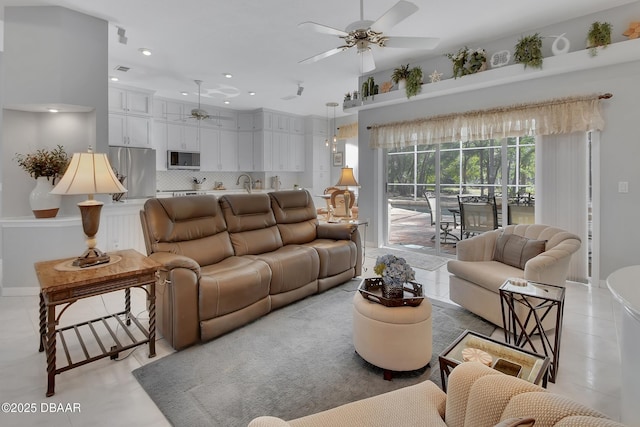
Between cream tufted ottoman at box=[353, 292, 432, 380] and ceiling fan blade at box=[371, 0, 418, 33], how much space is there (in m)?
2.11

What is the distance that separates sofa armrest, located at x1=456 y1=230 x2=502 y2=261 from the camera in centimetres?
342

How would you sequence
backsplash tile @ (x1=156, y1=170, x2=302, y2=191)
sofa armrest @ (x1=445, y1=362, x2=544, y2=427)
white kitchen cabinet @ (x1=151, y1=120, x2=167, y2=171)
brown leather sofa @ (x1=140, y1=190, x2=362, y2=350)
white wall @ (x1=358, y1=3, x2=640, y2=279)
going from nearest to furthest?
sofa armrest @ (x1=445, y1=362, x2=544, y2=427), brown leather sofa @ (x1=140, y1=190, x2=362, y2=350), white wall @ (x1=358, y1=3, x2=640, y2=279), white kitchen cabinet @ (x1=151, y1=120, x2=167, y2=171), backsplash tile @ (x1=156, y1=170, x2=302, y2=191)

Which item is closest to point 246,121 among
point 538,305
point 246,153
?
point 246,153

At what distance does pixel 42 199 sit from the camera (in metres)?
3.72

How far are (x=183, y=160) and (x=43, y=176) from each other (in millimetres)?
3564

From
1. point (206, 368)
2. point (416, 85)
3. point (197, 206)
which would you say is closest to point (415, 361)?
point (206, 368)

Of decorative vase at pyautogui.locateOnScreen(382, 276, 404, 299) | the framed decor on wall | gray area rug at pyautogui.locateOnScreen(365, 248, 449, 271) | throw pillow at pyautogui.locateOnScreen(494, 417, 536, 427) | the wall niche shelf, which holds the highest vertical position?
the wall niche shelf

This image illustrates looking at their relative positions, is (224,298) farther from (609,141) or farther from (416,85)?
(609,141)

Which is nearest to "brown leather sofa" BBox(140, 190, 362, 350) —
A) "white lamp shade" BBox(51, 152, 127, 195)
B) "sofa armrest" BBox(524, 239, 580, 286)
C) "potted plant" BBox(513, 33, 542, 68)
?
"white lamp shade" BBox(51, 152, 127, 195)

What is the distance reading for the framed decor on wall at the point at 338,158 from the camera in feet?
30.0

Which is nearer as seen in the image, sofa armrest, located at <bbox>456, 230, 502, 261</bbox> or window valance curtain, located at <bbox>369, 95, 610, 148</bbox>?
sofa armrest, located at <bbox>456, 230, 502, 261</bbox>

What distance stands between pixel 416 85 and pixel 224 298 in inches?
162

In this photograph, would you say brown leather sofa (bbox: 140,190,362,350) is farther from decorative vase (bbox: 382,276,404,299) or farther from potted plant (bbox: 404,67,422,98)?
potted plant (bbox: 404,67,422,98)

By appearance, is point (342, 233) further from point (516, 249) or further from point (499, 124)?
point (499, 124)
